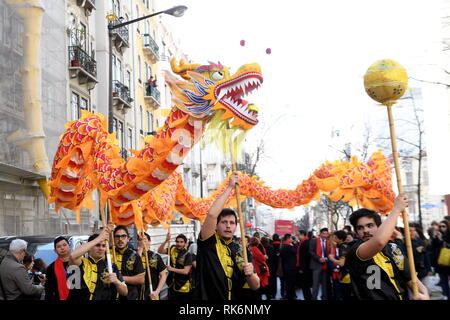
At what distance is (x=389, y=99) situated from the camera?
4.41 metres

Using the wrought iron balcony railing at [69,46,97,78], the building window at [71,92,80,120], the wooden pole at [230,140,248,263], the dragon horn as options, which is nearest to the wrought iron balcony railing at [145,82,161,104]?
the wrought iron balcony railing at [69,46,97,78]

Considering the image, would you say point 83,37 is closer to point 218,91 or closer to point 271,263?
point 271,263

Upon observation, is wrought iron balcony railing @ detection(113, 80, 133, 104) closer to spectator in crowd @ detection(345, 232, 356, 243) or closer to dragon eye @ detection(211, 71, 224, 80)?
spectator in crowd @ detection(345, 232, 356, 243)

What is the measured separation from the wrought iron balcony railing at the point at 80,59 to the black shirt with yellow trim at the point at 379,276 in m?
15.7

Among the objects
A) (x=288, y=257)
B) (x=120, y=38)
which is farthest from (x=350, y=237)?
(x=120, y=38)

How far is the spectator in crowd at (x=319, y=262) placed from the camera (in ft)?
42.5

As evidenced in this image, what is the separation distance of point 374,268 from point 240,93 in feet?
7.23

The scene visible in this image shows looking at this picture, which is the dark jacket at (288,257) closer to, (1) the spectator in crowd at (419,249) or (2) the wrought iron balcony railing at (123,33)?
(1) the spectator in crowd at (419,249)

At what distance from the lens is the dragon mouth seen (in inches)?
213

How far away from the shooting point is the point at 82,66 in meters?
18.7

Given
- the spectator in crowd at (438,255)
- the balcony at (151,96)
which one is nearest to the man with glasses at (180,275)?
the spectator in crowd at (438,255)

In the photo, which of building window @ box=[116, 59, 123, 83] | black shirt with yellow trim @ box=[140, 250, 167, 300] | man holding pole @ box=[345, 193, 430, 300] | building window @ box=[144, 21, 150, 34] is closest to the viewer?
man holding pole @ box=[345, 193, 430, 300]

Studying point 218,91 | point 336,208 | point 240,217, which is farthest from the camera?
point 336,208
